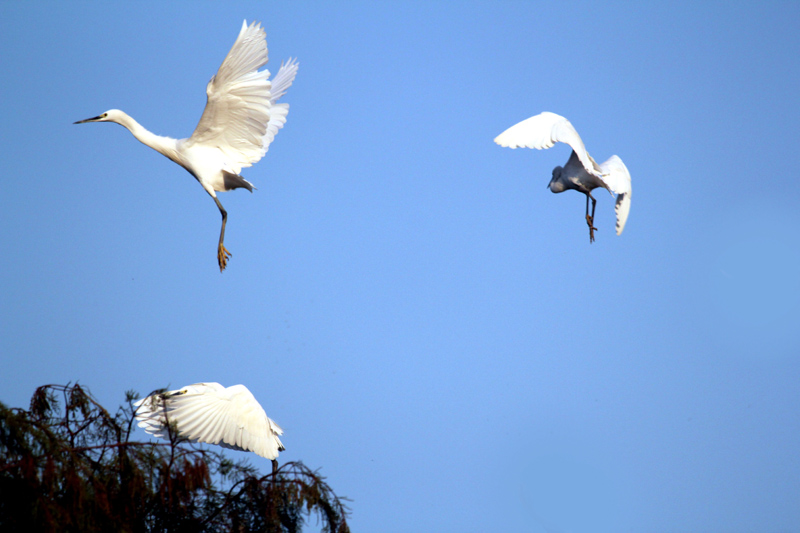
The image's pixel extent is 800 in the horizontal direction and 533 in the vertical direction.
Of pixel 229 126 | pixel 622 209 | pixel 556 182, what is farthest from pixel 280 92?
pixel 622 209

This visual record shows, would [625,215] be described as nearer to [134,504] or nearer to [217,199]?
[217,199]

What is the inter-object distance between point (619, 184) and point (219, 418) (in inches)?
305

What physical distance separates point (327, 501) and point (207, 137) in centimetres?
620

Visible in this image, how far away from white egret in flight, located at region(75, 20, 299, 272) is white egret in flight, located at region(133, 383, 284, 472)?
5.83ft

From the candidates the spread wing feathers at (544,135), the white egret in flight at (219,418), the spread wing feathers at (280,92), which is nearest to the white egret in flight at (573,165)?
the spread wing feathers at (544,135)

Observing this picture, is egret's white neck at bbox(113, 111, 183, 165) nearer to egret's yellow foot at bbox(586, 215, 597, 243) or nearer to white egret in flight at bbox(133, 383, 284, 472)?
white egret in flight at bbox(133, 383, 284, 472)

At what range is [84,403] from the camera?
712cm

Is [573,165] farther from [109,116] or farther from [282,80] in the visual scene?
[109,116]

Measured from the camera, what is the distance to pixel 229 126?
11297 millimetres

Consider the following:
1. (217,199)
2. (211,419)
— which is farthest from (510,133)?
(211,419)

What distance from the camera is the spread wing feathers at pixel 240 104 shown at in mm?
10180

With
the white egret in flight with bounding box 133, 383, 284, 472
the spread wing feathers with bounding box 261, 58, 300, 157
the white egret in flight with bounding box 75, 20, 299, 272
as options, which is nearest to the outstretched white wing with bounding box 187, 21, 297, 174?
the white egret in flight with bounding box 75, 20, 299, 272

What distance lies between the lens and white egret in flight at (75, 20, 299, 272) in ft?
33.7

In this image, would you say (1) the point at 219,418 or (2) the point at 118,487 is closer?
(2) the point at 118,487
